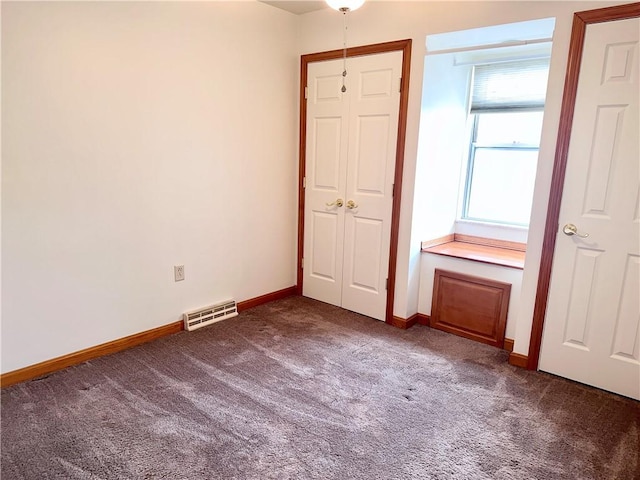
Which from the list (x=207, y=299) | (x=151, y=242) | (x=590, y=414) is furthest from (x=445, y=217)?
(x=151, y=242)

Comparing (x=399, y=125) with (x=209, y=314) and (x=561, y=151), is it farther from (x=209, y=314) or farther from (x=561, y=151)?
(x=209, y=314)

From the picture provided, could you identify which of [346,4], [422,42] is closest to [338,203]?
[422,42]

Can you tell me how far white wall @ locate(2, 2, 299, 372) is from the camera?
2.23 meters

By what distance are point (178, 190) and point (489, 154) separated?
8.11 feet

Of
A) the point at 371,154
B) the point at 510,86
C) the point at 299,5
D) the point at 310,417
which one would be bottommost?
the point at 310,417

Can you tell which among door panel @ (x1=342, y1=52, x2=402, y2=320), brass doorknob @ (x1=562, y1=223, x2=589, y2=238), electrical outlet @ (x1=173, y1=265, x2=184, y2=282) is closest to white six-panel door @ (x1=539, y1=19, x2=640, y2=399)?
brass doorknob @ (x1=562, y1=223, x2=589, y2=238)

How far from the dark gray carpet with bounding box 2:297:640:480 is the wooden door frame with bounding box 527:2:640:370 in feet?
1.15

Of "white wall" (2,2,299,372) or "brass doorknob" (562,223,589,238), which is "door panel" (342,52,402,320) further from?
"brass doorknob" (562,223,589,238)

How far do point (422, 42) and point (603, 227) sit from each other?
64.3 inches

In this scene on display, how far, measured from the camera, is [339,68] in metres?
3.29

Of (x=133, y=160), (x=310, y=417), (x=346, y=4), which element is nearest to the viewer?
(x=310, y=417)

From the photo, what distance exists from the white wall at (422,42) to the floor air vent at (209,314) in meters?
1.33

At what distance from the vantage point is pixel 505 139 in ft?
11.0

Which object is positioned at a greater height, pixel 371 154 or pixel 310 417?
pixel 371 154
